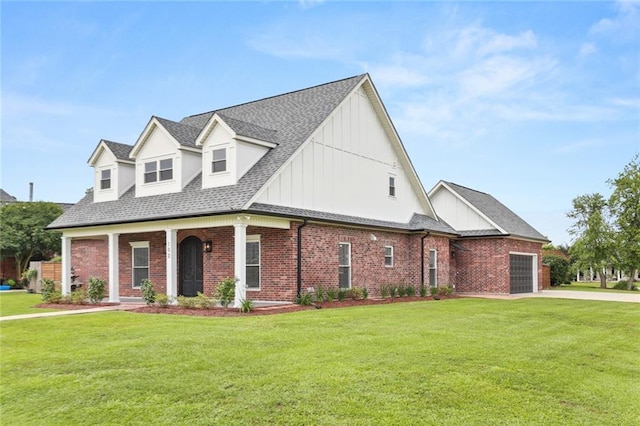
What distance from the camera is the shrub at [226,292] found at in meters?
15.5

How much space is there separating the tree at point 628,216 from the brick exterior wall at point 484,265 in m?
15.4

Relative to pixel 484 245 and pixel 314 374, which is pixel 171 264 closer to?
pixel 314 374

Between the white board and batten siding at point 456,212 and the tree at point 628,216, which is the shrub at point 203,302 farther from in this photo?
the tree at point 628,216

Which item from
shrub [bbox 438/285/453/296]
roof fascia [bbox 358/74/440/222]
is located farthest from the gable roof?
shrub [bbox 438/285/453/296]

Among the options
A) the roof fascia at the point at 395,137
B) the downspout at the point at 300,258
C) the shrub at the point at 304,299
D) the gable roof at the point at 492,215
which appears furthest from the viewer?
the gable roof at the point at 492,215

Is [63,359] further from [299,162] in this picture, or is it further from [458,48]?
[458,48]

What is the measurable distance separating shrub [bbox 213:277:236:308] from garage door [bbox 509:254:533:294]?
58.9 ft

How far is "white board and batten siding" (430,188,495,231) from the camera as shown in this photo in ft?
92.6

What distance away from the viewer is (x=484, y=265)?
2755 cm

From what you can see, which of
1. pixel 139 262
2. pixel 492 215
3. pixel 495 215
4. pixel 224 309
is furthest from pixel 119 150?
pixel 495 215

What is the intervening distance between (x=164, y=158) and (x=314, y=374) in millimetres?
14639

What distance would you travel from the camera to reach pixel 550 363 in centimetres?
850

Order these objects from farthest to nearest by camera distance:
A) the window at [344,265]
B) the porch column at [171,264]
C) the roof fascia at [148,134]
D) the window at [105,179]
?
1. the window at [105,179]
2. the window at [344,265]
3. the roof fascia at [148,134]
4. the porch column at [171,264]

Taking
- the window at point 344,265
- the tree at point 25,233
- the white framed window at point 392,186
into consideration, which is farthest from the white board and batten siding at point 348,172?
the tree at point 25,233
